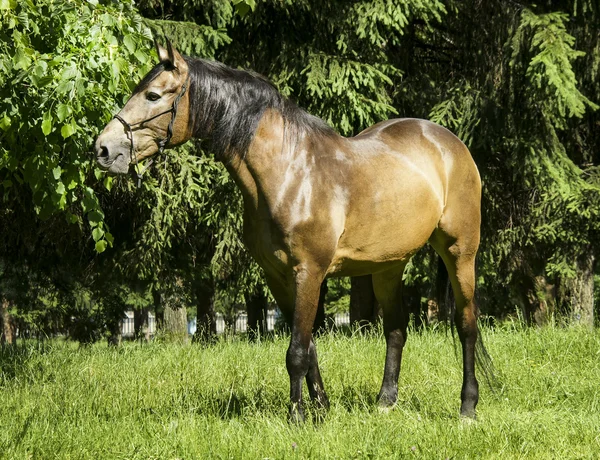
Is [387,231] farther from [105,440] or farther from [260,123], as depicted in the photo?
[105,440]

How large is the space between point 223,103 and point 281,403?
7.90ft

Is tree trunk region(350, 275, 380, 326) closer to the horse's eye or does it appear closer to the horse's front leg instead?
the horse's front leg

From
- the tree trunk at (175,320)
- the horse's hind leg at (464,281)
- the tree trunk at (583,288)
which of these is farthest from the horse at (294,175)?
the tree trunk at (175,320)

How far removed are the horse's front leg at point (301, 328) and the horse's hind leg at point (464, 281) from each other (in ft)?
4.70

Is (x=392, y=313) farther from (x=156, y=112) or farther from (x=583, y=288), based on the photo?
(x=583, y=288)

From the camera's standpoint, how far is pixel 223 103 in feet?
16.9

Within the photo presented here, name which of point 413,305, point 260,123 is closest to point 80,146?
point 260,123

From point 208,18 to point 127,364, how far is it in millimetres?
5036

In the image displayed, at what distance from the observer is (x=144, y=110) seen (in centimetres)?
498

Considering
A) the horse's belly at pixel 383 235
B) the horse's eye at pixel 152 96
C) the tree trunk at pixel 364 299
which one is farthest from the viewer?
the tree trunk at pixel 364 299

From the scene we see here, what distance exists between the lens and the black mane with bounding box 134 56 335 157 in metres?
5.11

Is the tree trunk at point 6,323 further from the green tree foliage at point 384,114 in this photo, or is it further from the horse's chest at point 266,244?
the horse's chest at point 266,244

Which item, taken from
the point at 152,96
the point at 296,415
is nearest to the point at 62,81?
the point at 152,96

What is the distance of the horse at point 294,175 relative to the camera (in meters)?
5.02
